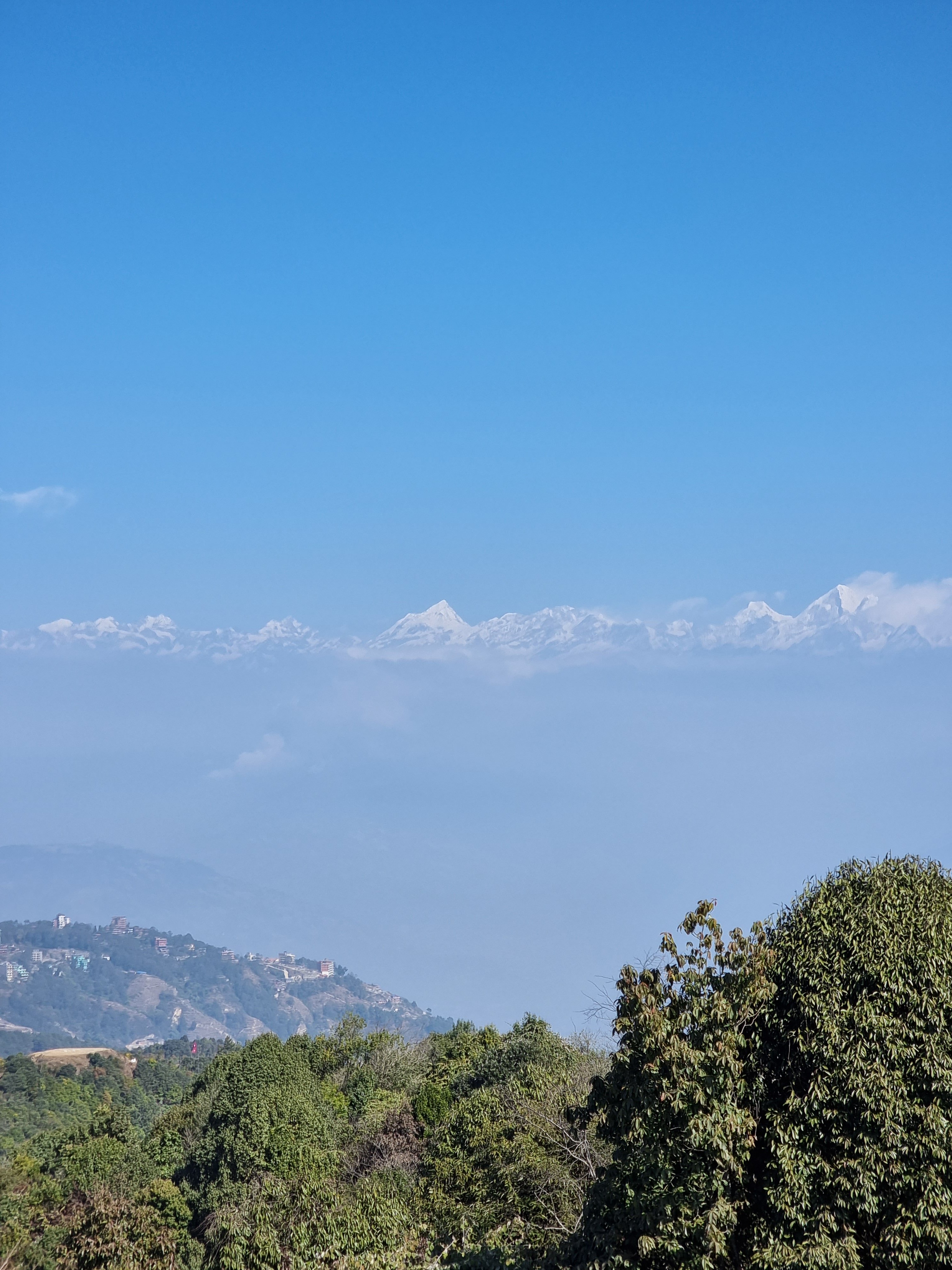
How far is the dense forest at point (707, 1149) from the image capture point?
14.8m

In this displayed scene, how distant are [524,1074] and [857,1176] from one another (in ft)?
88.2

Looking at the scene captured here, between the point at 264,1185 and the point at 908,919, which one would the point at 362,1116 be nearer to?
the point at 264,1185

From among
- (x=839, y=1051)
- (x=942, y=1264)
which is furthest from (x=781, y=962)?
(x=942, y=1264)

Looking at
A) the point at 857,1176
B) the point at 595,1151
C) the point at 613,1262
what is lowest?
the point at 595,1151

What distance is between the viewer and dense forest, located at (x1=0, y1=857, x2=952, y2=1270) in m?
14.8

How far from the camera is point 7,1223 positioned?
41.0 meters

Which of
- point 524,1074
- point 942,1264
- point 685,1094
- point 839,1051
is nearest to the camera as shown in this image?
point 942,1264

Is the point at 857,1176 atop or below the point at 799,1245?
atop

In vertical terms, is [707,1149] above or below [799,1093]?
below

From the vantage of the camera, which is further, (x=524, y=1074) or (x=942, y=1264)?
(x=524, y=1074)

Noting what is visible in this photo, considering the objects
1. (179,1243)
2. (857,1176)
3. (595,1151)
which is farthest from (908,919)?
(179,1243)

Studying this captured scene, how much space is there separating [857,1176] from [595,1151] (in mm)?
14062

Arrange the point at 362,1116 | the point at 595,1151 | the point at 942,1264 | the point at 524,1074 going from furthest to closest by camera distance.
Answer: the point at 362,1116 → the point at 524,1074 → the point at 595,1151 → the point at 942,1264

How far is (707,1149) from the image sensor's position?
630 inches
